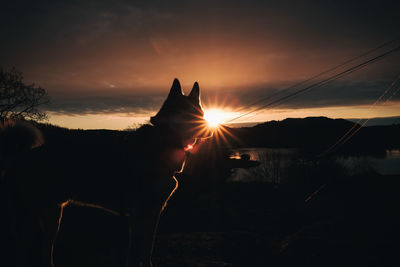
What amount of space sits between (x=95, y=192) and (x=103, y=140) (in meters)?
0.62

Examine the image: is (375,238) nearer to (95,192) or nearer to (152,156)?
(152,156)

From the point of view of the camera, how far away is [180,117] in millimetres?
3137

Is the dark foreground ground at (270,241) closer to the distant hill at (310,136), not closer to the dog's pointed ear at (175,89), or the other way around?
the dog's pointed ear at (175,89)

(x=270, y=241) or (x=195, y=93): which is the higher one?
(x=195, y=93)

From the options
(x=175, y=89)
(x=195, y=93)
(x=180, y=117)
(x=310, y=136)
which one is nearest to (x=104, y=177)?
(x=180, y=117)

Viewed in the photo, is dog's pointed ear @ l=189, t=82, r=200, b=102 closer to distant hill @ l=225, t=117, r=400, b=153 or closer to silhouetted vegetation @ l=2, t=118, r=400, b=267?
silhouetted vegetation @ l=2, t=118, r=400, b=267

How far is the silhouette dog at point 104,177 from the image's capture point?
245 centimetres

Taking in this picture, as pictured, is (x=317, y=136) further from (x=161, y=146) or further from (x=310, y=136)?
(x=161, y=146)

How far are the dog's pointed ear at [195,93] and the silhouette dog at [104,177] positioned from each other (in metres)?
0.29

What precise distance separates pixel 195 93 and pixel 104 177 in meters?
1.82

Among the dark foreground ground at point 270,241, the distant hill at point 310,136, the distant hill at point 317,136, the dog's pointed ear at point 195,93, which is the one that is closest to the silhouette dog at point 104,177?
the dog's pointed ear at point 195,93

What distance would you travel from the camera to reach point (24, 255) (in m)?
2.64

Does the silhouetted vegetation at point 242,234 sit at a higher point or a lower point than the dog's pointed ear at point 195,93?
lower

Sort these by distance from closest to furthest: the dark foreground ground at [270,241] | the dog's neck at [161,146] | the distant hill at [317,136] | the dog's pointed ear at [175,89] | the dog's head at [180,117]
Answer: the dog's neck at [161,146] → the dog's head at [180,117] → the dog's pointed ear at [175,89] → the dark foreground ground at [270,241] → the distant hill at [317,136]
